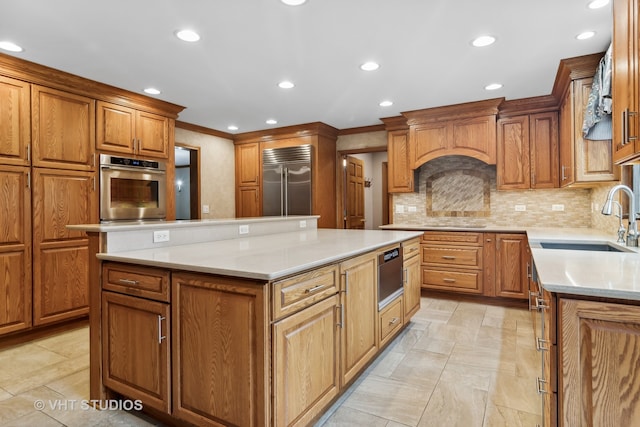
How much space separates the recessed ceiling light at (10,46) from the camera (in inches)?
104

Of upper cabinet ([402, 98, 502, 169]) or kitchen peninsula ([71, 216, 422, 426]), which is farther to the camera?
upper cabinet ([402, 98, 502, 169])

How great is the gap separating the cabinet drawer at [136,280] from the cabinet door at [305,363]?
638 millimetres

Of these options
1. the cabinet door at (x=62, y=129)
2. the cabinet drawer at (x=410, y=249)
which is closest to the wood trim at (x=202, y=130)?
the cabinet door at (x=62, y=129)

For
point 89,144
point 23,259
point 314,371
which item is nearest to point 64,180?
point 89,144

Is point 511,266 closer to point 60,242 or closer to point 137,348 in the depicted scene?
point 137,348

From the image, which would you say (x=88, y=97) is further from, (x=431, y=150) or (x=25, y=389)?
(x=431, y=150)

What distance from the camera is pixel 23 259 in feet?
9.80

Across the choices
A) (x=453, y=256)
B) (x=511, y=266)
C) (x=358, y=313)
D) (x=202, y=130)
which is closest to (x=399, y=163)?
(x=453, y=256)

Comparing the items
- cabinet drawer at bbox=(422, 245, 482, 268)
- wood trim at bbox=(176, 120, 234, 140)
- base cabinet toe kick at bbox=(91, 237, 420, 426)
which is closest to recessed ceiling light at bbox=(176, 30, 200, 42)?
base cabinet toe kick at bbox=(91, 237, 420, 426)

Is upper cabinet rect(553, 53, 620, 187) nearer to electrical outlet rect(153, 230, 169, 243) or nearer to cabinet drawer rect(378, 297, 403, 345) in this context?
cabinet drawer rect(378, 297, 403, 345)

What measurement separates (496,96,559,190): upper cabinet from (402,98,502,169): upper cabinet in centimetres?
17

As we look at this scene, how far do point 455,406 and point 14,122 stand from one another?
13.0 feet

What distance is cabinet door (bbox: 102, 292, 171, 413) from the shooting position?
5.55ft

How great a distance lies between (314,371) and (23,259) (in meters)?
2.86
